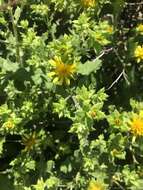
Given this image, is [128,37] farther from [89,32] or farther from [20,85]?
[20,85]

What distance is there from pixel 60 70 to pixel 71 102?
161mm

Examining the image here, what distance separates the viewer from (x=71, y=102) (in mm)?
2266

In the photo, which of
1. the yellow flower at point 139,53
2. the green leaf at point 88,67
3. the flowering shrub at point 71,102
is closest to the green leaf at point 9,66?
the flowering shrub at point 71,102

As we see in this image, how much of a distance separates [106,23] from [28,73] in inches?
17.4

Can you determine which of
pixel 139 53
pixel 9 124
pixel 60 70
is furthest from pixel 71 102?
pixel 139 53

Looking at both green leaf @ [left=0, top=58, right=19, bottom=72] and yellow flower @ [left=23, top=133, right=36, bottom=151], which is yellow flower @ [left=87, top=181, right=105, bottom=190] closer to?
yellow flower @ [left=23, top=133, right=36, bottom=151]

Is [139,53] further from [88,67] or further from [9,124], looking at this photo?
[9,124]

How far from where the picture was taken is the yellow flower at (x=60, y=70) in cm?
220

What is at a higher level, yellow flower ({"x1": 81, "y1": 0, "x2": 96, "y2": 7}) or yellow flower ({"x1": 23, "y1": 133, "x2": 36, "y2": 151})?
yellow flower ({"x1": 81, "y1": 0, "x2": 96, "y2": 7})

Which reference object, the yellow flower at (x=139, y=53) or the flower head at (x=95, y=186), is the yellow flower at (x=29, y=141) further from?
the yellow flower at (x=139, y=53)

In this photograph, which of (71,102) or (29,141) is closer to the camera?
(71,102)

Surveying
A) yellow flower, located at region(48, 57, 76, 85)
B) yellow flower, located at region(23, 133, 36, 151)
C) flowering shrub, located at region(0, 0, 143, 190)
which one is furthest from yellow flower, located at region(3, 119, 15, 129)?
yellow flower, located at region(48, 57, 76, 85)

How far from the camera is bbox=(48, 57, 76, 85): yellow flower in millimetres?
2203

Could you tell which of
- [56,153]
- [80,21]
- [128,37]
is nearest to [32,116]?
[56,153]
